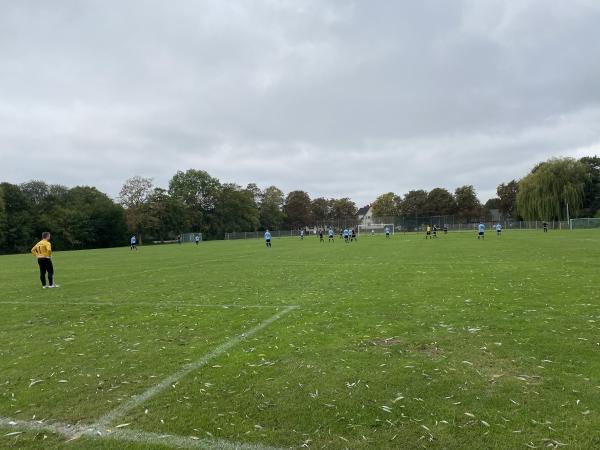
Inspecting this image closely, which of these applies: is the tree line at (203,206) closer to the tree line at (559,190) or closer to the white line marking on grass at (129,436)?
the tree line at (559,190)

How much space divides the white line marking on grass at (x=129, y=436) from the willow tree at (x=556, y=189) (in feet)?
245

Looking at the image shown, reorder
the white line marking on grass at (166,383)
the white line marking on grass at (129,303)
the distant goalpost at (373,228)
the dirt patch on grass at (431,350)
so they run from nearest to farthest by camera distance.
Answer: the white line marking on grass at (166,383), the dirt patch on grass at (431,350), the white line marking on grass at (129,303), the distant goalpost at (373,228)

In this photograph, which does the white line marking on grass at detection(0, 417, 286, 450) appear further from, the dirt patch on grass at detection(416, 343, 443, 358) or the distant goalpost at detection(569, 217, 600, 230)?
the distant goalpost at detection(569, 217, 600, 230)

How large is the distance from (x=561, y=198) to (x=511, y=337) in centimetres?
7132

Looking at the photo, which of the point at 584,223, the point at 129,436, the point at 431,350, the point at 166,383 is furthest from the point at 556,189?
the point at 129,436

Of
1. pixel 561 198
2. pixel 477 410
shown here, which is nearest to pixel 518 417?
pixel 477 410

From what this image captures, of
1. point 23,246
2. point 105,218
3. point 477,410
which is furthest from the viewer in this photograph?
point 105,218

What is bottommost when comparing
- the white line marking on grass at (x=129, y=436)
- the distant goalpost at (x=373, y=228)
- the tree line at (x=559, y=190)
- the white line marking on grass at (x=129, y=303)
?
the white line marking on grass at (x=129, y=436)

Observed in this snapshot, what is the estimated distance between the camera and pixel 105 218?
84.9 meters

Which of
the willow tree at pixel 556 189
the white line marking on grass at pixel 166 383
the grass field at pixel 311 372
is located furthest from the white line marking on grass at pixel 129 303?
the willow tree at pixel 556 189

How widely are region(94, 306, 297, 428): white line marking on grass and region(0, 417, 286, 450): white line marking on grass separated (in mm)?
169

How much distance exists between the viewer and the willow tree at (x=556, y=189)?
6506cm

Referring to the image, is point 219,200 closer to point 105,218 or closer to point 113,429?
Result: point 105,218

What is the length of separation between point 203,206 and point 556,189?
75.9 meters
